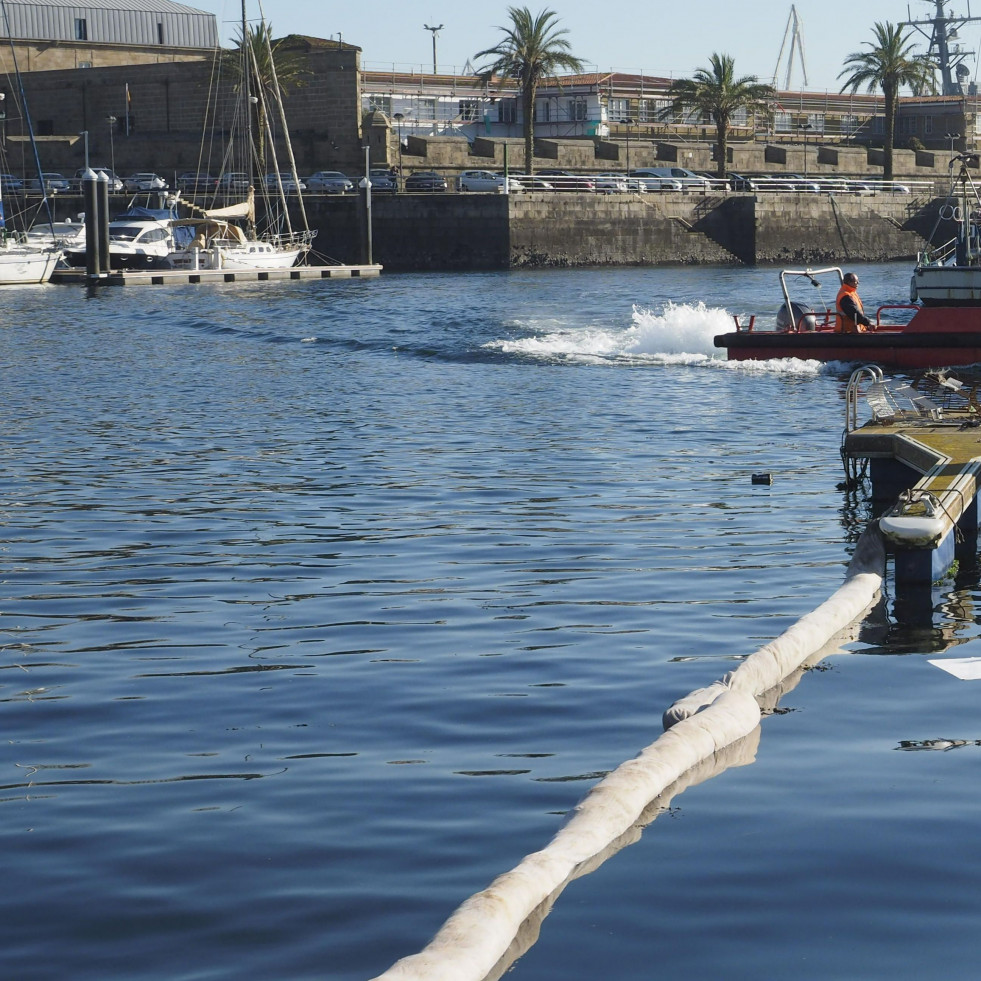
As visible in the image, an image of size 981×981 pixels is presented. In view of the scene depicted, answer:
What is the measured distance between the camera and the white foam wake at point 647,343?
1100 inches

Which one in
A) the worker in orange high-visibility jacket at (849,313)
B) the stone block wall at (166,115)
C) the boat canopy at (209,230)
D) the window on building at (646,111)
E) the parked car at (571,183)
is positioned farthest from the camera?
the window on building at (646,111)

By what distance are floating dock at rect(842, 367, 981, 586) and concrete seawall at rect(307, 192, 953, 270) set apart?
4520 cm

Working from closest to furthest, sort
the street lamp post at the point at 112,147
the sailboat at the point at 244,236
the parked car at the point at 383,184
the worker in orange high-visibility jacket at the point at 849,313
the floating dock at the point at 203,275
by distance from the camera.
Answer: the worker in orange high-visibility jacket at the point at 849,313, the floating dock at the point at 203,275, the sailboat at the point at 244,236, the parked car at the point at 383,184, the street lamp post at the point at 112,147

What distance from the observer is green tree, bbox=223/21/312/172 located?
61.8 meters

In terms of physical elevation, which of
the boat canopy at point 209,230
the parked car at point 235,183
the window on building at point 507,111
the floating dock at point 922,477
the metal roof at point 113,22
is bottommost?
the floating dock at point 922,477

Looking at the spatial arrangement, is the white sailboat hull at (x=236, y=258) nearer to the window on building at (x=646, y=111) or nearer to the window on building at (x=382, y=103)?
the window on building at (x=382, y=103)

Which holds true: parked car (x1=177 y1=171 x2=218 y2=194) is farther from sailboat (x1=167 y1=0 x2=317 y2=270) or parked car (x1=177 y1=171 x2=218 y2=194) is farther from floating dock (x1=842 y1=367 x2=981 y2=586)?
floating dock (x1=842 y1=367 x2=981 y2=586)

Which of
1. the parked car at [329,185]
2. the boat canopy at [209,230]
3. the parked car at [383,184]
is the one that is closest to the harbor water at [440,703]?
the boat canopy at [209,230]

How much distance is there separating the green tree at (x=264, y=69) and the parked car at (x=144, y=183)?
13.8 ft

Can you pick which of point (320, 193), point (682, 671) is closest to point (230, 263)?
point (320, 193)

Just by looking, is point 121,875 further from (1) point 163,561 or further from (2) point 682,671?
(1) point 163,561

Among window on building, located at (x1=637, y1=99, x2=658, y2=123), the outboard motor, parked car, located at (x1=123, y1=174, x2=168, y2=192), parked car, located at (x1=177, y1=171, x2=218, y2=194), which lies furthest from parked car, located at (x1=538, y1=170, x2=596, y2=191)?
the outboard motor

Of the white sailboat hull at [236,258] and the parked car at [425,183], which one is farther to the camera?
the parked car at [425,183]

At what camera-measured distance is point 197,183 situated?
215 ft
